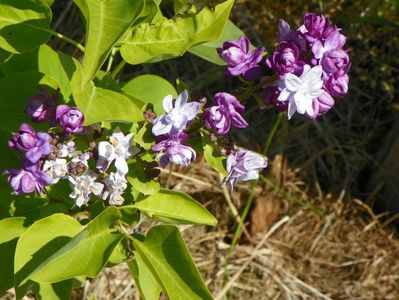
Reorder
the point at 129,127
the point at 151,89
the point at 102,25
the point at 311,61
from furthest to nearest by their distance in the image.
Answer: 1. the point at 151,89
2. the point at 129,127
3. the point at 311,61
4. the point at 102,25

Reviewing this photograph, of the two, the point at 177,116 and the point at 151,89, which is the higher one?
the point at 177,116

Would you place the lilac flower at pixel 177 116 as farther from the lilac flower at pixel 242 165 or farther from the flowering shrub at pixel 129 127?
the lilac flower at pixel 242 165

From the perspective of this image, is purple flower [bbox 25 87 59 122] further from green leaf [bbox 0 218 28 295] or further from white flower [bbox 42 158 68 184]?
green leaf [bbox 0 218 28 295]

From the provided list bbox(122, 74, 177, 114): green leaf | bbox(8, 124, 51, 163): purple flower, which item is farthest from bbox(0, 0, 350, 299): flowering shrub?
bbox(122, 74, 177, 114): green leaf

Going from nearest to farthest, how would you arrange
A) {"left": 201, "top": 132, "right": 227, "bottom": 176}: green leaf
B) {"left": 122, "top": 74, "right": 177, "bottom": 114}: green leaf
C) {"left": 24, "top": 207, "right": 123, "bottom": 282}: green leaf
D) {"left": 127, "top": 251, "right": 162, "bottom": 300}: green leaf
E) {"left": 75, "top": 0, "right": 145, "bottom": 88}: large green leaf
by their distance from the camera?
{"left": 75, "top": 0, "right": 145, "bottom": 88}: large green leaf
{"left": 24, "top": 207, "right": 123, "bottom": 282}: green leaf
{"left": 201, "top": 132, "right": 227, "bottom": 176}: green leaf
{"left": 127, "top": 251, "right": 162, "bottom": 300}: green leaf
{"left": 122, "top": 74, "right": 177, "bottom": 114}: green leaf

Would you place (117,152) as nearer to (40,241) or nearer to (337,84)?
(40,241)

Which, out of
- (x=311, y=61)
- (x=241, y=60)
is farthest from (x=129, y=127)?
(x=311, y=61)

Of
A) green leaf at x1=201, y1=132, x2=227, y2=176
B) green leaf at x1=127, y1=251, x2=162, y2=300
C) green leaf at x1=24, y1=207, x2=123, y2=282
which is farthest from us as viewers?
green leaf at x1=127, y1=251, x2=162, y2=300
